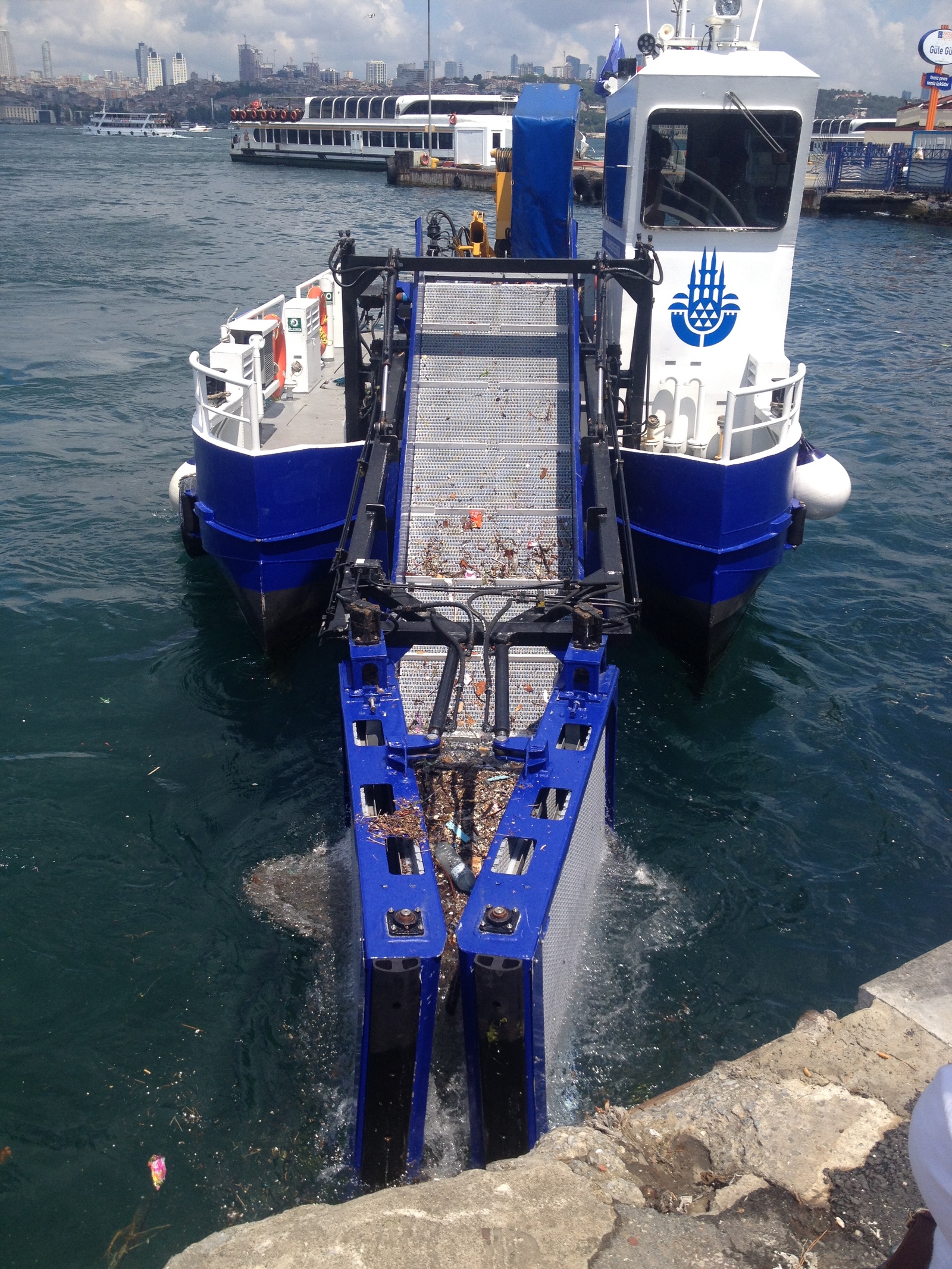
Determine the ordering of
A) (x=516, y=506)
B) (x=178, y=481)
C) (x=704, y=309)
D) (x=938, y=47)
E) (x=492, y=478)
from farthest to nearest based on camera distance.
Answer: (x=938, y=47) → (x=178, y=481) → (x=704, y=309) → (x=492, y=478) → (x=516, y=506)

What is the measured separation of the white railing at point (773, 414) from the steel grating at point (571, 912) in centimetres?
316

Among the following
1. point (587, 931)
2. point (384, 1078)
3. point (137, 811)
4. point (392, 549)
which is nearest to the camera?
point (384, 1078)

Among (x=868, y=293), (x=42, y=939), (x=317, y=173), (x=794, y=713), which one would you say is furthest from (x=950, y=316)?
(x=317, y=173)

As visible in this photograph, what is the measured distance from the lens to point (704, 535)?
8.52m

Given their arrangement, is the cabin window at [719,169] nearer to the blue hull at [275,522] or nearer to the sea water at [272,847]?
the blue hull at [275,522]

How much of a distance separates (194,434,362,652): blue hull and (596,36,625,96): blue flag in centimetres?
753

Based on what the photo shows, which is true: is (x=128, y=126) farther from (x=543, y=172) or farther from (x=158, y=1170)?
(x=158, y=1170)

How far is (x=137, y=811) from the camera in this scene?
293 inches

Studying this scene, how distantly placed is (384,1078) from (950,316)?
2915 centimetres

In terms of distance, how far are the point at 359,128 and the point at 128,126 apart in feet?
211

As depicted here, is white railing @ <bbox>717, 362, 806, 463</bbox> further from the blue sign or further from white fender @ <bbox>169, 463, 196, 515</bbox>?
the blue sign

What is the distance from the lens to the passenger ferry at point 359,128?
7300 cm

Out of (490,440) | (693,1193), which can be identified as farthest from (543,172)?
(693,1193)

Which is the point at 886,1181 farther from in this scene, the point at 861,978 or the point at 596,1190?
the point at 861,978
